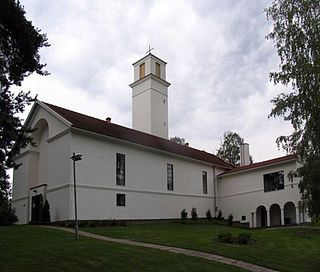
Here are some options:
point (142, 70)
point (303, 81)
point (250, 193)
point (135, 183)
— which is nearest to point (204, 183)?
point (250, 193)

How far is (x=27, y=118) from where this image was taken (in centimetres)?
2630

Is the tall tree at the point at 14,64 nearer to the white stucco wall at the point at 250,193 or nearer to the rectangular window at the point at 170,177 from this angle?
the rectangular window at the point at 170,177

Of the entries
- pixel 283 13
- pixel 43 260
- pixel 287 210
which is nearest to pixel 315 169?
pixel 283 13

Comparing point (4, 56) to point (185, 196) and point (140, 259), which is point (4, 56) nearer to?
point (140, 259)

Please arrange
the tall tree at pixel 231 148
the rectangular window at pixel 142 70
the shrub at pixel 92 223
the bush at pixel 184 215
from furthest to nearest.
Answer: the tall tree at pixel 231 148 < the rectangular window at pixel 142 70 < the bush at pixel 184 215 < the shrub at pixel 92 223

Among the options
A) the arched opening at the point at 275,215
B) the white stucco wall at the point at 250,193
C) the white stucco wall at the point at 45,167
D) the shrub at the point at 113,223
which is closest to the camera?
the shrub at the point at 113,223

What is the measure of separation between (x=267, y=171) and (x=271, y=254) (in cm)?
1671

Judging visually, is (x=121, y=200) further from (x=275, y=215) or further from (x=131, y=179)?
(x=275, y=215)

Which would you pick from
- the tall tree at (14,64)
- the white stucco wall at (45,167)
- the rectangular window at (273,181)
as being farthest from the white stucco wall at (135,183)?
the tall tree at (14,64)

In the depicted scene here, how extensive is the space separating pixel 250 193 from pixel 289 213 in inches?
140

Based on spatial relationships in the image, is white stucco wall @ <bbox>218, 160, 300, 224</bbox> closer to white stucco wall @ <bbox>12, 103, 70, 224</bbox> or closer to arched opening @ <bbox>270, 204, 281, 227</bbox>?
arched opening @ <bbox>270, 204, 281, 227</bbox>

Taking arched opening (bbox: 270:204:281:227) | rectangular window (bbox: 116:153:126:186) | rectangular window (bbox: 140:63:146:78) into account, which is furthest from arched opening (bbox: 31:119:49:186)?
arched opening (bbox: 270:204:281:227)

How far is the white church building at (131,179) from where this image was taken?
21969 mm

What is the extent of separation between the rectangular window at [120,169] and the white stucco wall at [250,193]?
39.8 feet
